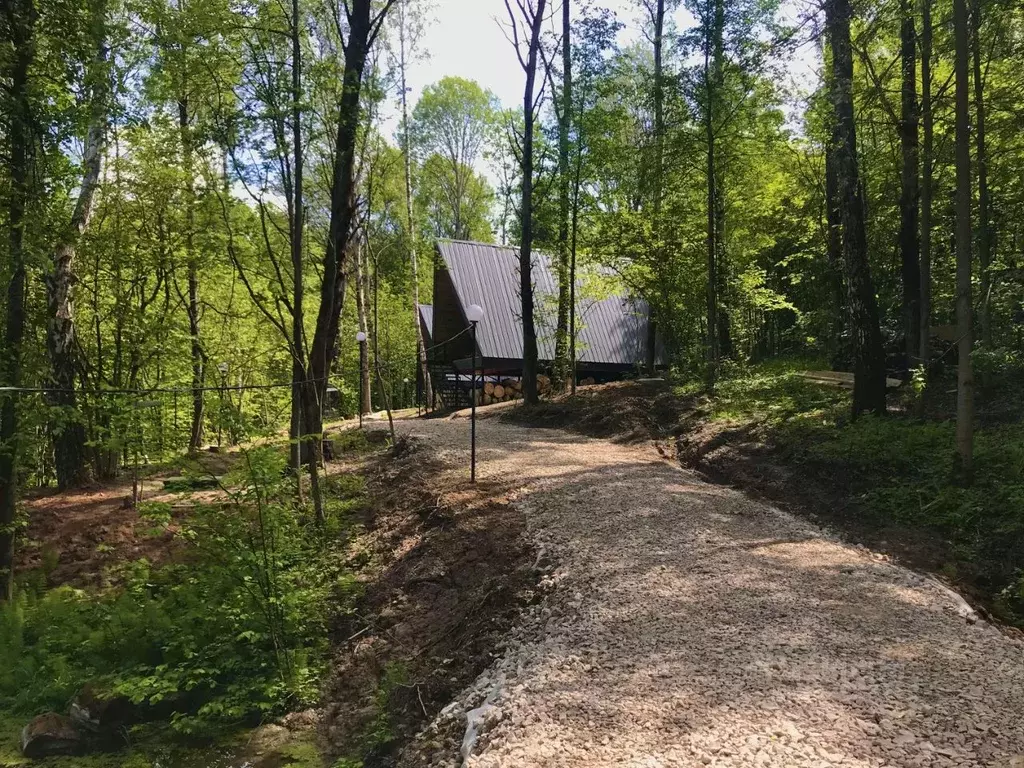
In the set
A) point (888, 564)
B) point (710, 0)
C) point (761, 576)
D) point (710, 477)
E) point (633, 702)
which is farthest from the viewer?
point (710, 0)

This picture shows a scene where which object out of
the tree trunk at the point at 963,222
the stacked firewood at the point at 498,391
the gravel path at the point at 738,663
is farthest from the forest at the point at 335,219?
the stacked firewood at the point at 498,391

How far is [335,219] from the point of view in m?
8.13

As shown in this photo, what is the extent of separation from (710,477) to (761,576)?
3400mm

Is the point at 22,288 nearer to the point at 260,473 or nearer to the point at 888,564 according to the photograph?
the point at 260,473

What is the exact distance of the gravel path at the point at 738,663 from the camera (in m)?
→ 2.68

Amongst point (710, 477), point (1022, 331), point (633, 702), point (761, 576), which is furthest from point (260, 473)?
point (1022, 331)

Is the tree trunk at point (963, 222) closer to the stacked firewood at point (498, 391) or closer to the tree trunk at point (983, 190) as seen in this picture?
the tree trunk at point (983, 190)

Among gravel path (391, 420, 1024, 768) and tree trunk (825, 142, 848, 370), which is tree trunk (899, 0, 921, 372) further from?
gravel path (391, 420, 1024, 768)

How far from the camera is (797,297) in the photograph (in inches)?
792

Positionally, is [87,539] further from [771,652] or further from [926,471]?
[926,471]

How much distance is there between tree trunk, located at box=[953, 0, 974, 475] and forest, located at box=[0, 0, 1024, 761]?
25 millimetres

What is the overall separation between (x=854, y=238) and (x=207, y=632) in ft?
26.7

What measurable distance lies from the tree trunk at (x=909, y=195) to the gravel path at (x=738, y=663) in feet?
19.7

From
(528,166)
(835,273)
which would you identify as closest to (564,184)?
(528,166)
